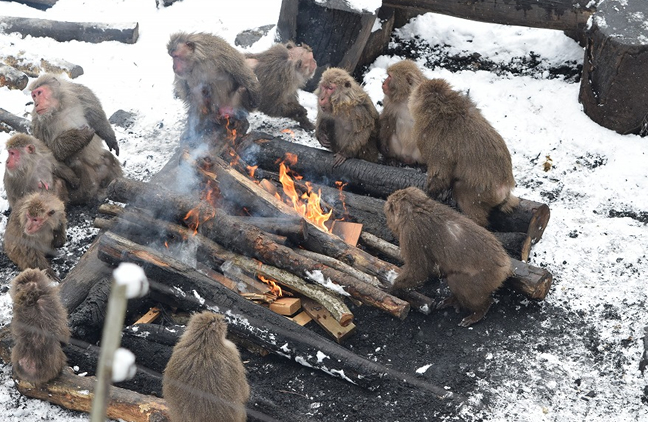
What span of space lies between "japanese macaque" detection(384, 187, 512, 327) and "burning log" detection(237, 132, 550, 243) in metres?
0.89

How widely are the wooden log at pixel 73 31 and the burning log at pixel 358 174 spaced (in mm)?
3662

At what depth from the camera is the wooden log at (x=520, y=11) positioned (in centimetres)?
875

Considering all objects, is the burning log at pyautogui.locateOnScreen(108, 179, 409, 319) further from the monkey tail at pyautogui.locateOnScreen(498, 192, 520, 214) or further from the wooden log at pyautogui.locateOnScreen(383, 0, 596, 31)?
the wooden log at pyautogui.locateOnScreen(383, 0, 596, 31)

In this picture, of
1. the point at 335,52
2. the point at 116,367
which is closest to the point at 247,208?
the point at 335,52

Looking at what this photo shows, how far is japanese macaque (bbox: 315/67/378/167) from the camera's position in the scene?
7.62 m

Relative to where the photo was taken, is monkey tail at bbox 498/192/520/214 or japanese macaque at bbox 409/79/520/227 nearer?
japanese macaque at bbox 409/79/520/227

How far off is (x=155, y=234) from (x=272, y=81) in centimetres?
A: 273

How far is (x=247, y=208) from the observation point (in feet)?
23.3

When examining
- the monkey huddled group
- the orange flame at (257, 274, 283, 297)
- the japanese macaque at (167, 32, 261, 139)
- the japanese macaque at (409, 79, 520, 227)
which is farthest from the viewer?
the japanese macaque at (167, 32, 261, 139)

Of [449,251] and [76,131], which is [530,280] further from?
[76,131]

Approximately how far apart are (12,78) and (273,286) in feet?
18.1

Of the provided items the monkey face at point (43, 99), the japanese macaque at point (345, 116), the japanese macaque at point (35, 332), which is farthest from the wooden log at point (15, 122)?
the japanese macaque at point (35, 332)

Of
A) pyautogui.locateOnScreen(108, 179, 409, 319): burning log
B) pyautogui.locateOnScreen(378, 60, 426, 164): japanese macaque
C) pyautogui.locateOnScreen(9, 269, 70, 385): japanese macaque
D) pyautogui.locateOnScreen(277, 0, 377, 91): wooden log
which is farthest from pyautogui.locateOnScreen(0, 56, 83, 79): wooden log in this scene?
pyautogui.locateOnScreen(9, 269, 70, 385): japanese macaque

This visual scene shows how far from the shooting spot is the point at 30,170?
739 cm
